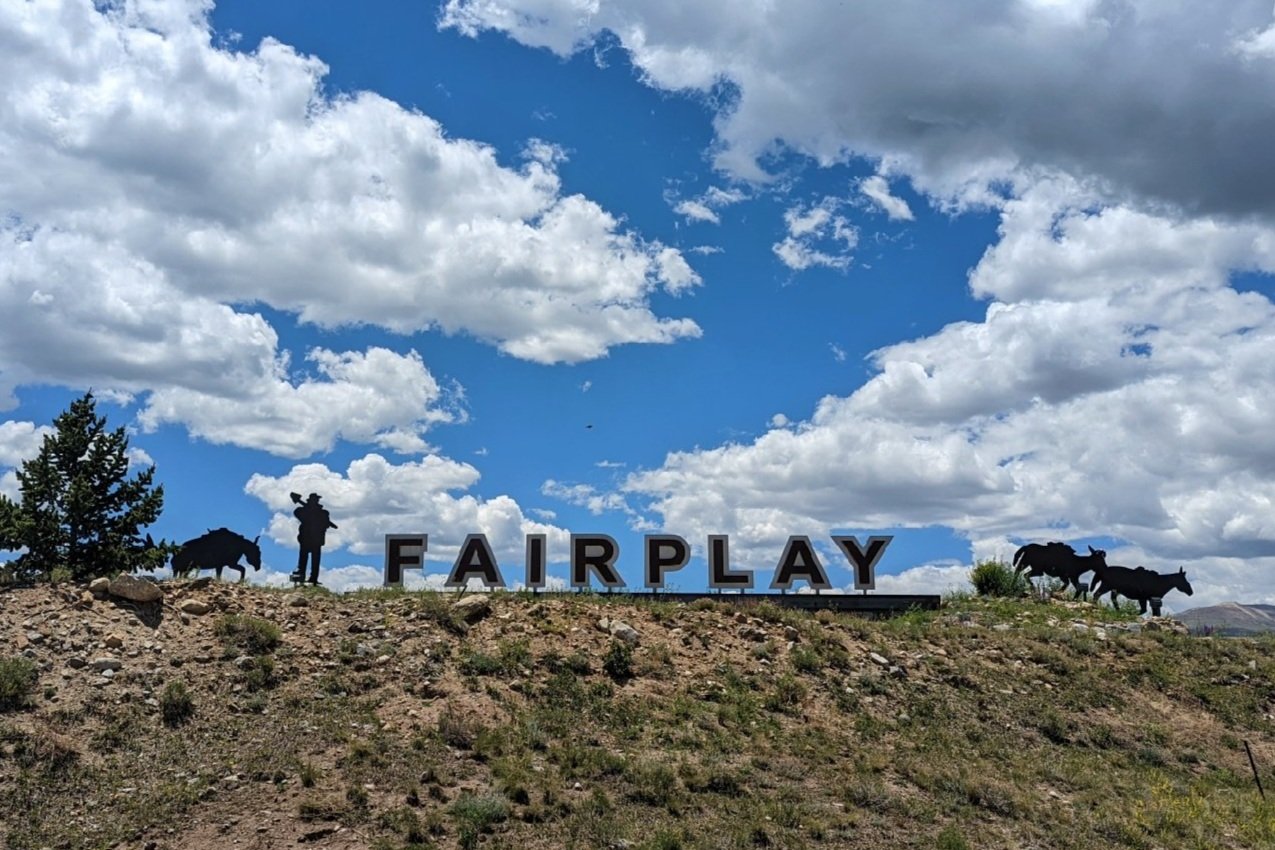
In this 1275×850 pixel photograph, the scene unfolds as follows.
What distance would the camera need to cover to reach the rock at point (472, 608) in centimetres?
2383

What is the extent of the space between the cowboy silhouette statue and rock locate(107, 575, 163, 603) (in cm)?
766

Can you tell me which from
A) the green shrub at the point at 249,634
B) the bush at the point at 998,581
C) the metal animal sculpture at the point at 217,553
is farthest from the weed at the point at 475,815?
the bush at the point at 998,581

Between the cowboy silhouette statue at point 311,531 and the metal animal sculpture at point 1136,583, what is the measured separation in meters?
27.1

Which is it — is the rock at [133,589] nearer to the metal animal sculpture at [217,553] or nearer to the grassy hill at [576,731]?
the grassy hill at [576,731]

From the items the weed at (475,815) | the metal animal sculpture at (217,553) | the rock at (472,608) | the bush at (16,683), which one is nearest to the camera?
the weed at (475,815)

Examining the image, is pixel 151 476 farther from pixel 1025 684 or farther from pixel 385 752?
pixel 1025 684

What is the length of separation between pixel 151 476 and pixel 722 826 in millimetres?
17327

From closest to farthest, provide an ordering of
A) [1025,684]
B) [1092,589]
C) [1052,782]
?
[1052,782], [1025,684], [1092,589]

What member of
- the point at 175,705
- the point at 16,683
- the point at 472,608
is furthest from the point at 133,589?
the point at 472,608

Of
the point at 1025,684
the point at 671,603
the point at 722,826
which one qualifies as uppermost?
the point at 671,603

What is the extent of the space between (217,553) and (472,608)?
409 inches

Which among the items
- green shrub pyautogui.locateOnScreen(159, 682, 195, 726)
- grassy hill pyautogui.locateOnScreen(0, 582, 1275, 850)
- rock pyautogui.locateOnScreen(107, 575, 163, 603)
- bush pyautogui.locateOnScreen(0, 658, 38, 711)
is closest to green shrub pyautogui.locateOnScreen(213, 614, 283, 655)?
grassy hill pyautogui.locateOnScreen(0, 582, 1275, 850)

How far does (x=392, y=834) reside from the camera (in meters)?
15.8

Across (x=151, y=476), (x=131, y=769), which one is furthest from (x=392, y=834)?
(x=151, y=476)
